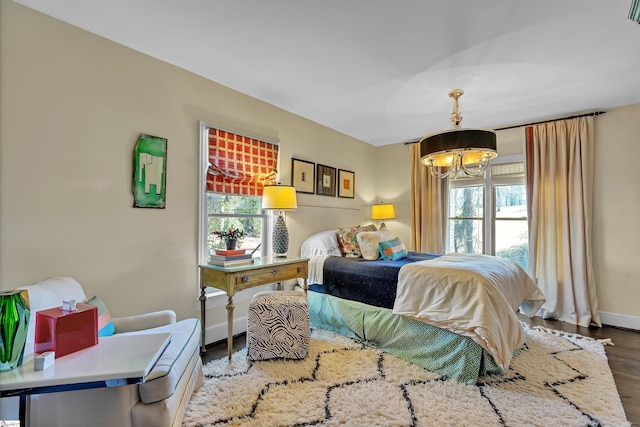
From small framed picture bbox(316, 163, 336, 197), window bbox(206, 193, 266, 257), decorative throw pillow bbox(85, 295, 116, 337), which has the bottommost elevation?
decorative throw pillow bbox(85, 295, 116, 337)

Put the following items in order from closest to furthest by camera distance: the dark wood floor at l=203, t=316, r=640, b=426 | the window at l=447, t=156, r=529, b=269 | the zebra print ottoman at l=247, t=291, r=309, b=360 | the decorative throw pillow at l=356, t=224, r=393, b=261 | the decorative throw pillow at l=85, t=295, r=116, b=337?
the decorative throw pillow at l=85, t=295, r=116, b=337, the dark wood floor at l=203, t=316, r=640, b=426, the zebra print ottoman at l=247, t=291, r=309, b=360, the decorative throw pillow at l=356, t=224, r=393, b=261, the window at l=447, t=156, r=529, b=269

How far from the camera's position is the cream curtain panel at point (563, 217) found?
3.27 meters

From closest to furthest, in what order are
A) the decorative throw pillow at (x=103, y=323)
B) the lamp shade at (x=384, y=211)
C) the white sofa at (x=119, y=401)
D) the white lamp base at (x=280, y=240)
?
the white sofa at (x=119, y=401) → the decorative throw pillow at (x=103, y=323) → the white lamp base at (x=280, y=240) → the lamp shade at (x=384, y=211)

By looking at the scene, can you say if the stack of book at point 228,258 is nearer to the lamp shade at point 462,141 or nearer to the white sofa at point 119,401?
the white sofa at point 119,401

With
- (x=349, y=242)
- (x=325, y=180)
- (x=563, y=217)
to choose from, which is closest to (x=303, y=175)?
(x=325, y=180)

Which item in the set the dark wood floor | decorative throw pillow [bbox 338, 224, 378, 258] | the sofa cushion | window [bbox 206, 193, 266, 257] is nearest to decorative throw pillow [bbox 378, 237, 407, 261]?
decorative throw pillow [bbox 338, 224, 378, 258]

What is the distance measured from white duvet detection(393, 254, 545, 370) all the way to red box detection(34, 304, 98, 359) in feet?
6.65

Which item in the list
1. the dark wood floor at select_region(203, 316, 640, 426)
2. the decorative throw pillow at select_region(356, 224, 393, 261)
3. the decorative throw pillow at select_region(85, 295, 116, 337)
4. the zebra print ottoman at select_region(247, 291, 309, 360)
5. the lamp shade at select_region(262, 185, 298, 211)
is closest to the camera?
the decorative throw pillow at select_region(85, 295, 116, 337)

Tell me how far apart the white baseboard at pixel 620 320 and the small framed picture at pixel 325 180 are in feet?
11.2

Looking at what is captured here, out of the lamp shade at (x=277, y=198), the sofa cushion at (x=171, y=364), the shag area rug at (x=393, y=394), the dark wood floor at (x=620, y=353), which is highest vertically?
the lamp shade at (x=277, y=198)

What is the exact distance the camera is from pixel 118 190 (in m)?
2.12

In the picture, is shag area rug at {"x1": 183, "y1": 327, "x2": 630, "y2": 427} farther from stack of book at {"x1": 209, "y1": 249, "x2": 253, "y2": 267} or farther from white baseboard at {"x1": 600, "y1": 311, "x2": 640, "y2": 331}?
white baseboard at {"x1": 600, "y1": 311, "x2": 640, "y2": 331}

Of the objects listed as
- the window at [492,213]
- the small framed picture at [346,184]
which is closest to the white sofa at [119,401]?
the small framed picture at [346,184]

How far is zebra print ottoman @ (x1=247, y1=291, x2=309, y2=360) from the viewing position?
7.57ft
